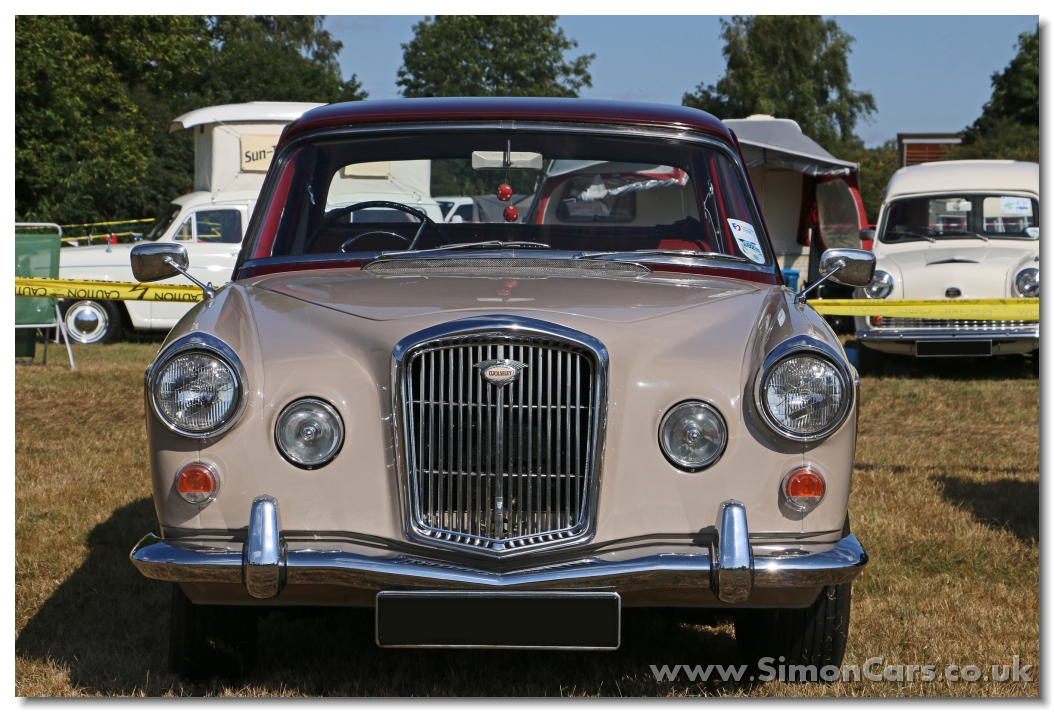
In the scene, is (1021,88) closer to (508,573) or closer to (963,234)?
(963,234)

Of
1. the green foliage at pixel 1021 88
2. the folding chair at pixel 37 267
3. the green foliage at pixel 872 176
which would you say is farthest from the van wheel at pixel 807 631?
the green foliage at pixel 1021 88

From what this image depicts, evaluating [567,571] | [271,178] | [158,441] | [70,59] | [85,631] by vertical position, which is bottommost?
[85,631]

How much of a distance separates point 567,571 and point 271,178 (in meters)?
2.01

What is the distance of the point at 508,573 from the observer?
9.48 feet

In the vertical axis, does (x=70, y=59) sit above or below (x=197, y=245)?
above

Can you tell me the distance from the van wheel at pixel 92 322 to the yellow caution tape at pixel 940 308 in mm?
9112

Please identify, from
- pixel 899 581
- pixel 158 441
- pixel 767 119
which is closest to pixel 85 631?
pixel 158 441

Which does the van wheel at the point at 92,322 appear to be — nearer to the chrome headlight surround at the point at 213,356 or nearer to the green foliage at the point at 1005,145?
the chrome headlight surround at the point at 213,356

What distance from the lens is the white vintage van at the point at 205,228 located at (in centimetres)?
1360

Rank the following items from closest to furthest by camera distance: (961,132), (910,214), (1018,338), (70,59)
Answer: (1018,338)
(910,214)
(70,59)
(961,132)

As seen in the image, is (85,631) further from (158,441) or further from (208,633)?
(158,441)

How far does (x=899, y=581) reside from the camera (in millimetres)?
4641

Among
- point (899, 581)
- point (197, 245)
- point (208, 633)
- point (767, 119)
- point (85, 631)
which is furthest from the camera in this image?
point (767, 119)

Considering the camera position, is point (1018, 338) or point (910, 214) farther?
point (910, 214)
